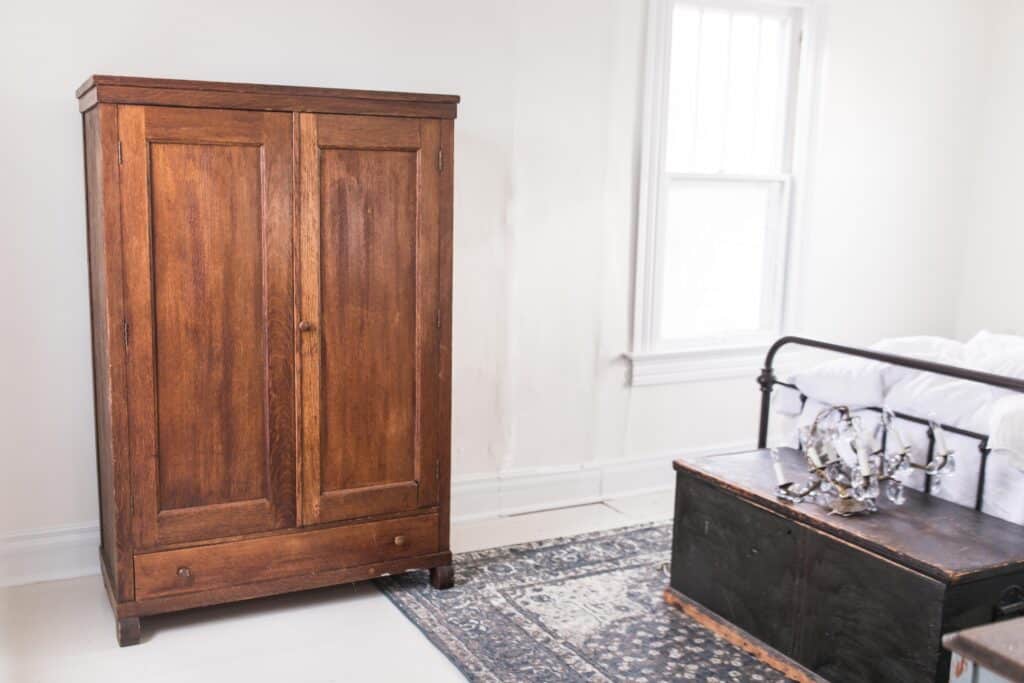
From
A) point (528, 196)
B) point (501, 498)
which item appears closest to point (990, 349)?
point (528, 196)

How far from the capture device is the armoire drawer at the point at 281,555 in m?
3.09

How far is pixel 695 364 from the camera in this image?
4672 mm

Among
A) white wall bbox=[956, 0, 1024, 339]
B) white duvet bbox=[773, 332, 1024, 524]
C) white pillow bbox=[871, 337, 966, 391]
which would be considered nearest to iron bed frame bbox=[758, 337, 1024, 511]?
white duvet bbox=[773, 332, 1024, 524]

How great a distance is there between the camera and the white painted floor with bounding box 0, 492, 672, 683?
2914 millimetres

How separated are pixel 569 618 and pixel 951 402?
1370mm

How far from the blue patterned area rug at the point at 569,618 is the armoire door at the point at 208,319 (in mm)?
676

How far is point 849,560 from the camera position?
2.74m

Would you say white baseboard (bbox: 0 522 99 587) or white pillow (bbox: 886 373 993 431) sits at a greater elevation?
white pillow (bbox: 886 373 993 431)

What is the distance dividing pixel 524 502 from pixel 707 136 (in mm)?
1827

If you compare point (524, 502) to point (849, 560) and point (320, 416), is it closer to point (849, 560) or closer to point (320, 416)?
point (320, 416)

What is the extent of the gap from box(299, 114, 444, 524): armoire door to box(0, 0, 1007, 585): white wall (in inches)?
25.6

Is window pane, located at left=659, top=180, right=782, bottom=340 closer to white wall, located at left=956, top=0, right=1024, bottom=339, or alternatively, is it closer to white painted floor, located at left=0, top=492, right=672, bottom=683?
white wall, located at left=956, top=0, right=1024, bottom=339

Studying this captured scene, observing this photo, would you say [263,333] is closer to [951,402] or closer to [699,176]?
[951,402]

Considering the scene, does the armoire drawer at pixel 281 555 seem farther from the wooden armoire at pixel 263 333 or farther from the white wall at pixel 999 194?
the white wall at pixel 999 194
